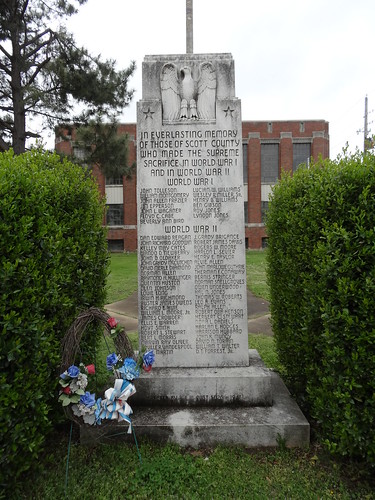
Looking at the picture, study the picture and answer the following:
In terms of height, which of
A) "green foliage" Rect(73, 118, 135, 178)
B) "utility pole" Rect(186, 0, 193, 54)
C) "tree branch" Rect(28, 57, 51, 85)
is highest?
"tree branch" Rect(28, 57, 51, 85)

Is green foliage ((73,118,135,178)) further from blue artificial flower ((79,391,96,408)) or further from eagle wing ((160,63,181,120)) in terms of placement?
blue artificial flower ((79,391,96,408))

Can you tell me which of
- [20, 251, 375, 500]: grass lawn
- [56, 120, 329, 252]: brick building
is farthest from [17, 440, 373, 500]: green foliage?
[56, 120, 329, 252]: brick building

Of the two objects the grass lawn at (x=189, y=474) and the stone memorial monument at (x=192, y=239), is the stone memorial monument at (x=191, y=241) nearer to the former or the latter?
the stone memorial monument at (x=192, y=239)

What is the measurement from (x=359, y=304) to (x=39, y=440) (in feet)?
8.71

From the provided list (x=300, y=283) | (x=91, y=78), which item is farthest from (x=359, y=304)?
(x=91, y=78)

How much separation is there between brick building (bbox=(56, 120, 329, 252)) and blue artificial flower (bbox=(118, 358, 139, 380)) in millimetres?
27922

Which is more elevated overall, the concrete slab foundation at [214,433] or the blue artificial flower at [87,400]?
the blue artificial flower at [87,400]

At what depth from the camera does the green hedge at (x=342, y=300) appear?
8.67 feet

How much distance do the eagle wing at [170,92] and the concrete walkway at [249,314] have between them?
4378 mm

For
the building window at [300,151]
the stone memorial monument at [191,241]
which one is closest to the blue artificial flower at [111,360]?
the stone memorial monument at [191,241]

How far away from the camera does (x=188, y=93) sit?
392 centimetres

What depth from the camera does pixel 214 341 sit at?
3.88 m

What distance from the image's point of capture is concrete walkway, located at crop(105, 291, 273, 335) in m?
Answer: 7.33

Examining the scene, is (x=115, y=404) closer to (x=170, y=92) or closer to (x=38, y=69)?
(x=170, y=92)
